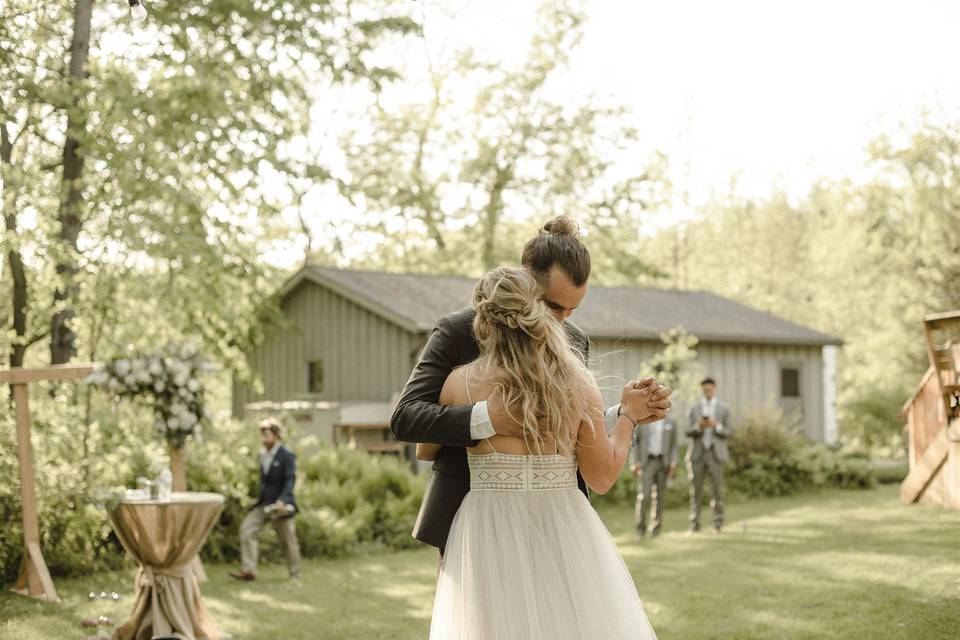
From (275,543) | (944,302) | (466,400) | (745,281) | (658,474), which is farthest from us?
(745,281)

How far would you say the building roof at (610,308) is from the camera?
74.5 feet

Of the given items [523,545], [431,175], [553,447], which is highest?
[431,175]

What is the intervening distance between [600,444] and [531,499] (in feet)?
1.30

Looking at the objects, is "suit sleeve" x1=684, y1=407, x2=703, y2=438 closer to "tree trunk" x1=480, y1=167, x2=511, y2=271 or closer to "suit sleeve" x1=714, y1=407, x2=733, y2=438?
"suit sleeve" x1=714, y1=407, x2=733, y2=438

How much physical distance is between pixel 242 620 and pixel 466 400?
7.08 m

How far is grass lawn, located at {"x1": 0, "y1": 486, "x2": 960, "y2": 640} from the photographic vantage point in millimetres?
9359

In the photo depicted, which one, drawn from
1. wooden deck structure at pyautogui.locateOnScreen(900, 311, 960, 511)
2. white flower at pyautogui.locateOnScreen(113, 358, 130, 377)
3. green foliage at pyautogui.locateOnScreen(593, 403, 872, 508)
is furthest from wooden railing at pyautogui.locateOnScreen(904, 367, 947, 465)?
white flower at pyautogui.locateOnScreen(113, 358, 130, 377)

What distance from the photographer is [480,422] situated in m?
4.04

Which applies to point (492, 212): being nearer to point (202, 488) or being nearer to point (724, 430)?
point (724, 430)

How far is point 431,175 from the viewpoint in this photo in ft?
118

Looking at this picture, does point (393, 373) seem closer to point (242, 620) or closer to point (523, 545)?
point (242, 620)

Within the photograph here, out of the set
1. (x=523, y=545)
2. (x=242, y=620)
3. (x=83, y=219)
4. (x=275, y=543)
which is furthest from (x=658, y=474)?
(x=523, y=545)

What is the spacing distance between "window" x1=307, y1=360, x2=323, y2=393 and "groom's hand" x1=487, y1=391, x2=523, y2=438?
20.9 metres

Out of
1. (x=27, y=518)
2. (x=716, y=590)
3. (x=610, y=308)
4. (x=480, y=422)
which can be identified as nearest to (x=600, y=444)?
(x=480, y=422)
